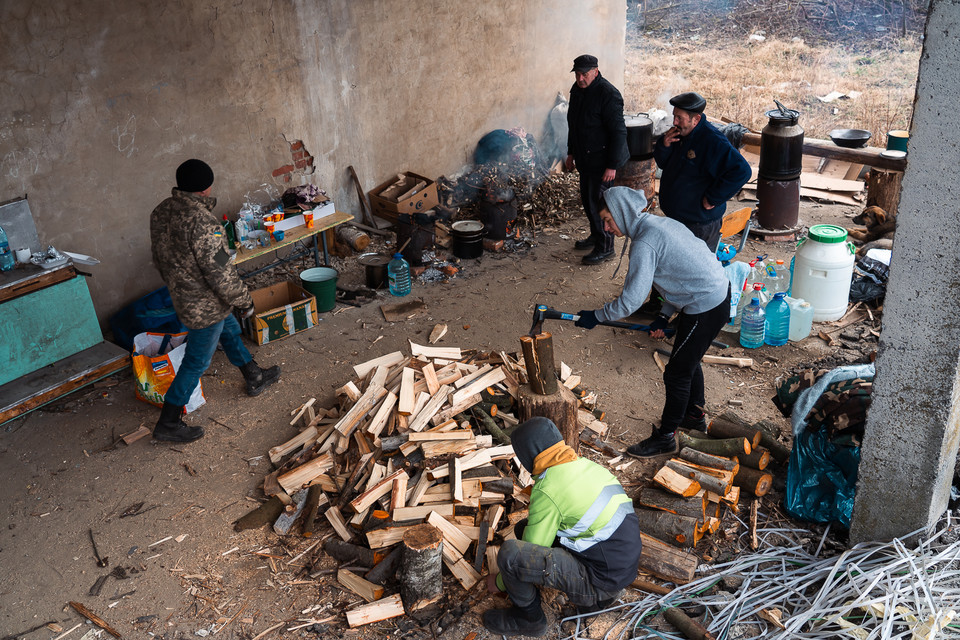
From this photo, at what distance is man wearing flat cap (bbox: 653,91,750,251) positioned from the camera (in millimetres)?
6621

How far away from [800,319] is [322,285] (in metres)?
4.96

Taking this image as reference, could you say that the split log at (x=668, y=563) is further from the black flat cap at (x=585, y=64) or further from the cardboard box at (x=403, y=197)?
the cardboard box at (x=403, y=197)

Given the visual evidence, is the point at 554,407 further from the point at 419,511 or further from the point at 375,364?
the point at 375,364

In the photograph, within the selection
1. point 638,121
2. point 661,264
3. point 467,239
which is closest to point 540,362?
point 661,264

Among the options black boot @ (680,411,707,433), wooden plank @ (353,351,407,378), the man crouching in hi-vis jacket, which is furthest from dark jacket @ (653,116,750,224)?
the man crouching in hi-vis jacket

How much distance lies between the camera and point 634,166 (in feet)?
31.7

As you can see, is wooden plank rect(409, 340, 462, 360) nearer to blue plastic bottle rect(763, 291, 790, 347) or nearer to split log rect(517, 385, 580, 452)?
split log rect(517, 385, 580, 452)

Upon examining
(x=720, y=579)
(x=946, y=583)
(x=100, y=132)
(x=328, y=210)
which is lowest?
(x=720, y=579)

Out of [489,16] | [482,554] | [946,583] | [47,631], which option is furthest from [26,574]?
[489,16]

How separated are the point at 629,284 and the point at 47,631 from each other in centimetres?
431

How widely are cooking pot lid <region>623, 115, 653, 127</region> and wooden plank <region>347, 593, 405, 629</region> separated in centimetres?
682

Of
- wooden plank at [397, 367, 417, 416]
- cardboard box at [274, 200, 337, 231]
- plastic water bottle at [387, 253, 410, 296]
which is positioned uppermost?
cardboard box at [274, 200, 337, 231]

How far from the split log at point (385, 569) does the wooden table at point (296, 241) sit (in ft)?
13.3

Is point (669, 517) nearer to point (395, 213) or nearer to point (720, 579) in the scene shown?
point (720, 579)
